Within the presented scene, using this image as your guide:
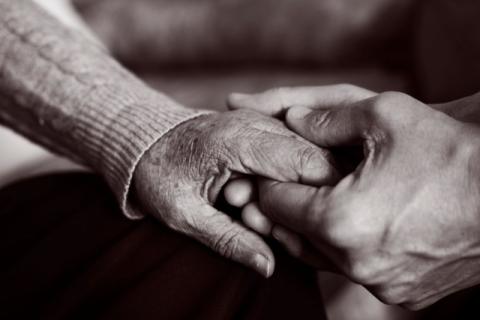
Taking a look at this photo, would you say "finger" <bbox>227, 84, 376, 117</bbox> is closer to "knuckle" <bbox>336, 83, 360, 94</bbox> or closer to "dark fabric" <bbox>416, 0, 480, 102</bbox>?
"knuckle" <bbox>336, 83, 360, 94</bbox>

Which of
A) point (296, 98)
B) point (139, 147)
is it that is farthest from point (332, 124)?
point (139, 147)

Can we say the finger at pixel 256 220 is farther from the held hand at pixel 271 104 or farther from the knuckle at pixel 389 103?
the knuckle at pixel 389 103

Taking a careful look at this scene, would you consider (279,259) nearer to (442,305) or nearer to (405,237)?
(405,237)

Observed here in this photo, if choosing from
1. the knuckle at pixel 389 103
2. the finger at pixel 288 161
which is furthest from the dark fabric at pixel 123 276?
the knuckle at pixel 389 103

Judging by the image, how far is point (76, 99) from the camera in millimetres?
750

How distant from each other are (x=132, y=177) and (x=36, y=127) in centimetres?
27

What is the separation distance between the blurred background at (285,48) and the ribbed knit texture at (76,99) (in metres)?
0.26

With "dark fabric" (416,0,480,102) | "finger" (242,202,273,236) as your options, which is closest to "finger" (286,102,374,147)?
"finger" (242,202,273,236)

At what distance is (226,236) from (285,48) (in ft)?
3.09

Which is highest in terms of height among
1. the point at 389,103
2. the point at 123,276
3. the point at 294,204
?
the point at 389,103

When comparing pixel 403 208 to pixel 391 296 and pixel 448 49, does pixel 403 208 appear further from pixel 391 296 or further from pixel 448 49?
pixel 448 49

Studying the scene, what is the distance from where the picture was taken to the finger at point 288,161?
1.90 ft

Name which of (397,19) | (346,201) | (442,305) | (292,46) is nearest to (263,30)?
(292,46)

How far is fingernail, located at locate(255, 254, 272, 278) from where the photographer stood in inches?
22.5
